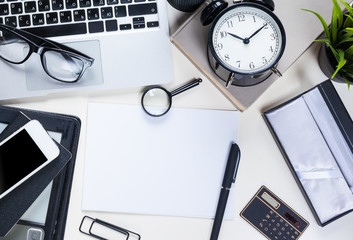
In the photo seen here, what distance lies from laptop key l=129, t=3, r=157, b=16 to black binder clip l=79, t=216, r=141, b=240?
0.42 m

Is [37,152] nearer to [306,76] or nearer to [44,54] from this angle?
[44,54]

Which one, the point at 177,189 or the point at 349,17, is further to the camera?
the point at 177,189

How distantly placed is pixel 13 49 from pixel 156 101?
11.8 inches

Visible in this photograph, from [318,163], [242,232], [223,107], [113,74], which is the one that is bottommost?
[242,232]

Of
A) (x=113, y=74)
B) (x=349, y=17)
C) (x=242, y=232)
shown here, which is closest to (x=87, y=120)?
(x=113, y=74)

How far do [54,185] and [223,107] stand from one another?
0.37 metres

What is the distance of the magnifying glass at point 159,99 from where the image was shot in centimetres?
79

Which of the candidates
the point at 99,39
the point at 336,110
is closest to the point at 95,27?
the point at 99,39

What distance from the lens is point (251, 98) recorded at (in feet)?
2.43

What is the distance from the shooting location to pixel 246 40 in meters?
0.67

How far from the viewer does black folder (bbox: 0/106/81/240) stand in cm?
73

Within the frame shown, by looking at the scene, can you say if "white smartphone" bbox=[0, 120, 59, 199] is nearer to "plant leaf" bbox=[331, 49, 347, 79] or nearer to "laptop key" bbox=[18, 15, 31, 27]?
"laptop key" bbox=[18, 15, 31, 27]

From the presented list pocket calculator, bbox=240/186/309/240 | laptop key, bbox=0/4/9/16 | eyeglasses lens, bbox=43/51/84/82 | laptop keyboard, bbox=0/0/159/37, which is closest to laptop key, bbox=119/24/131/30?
laptop keyboard, bbox=0/0/159/37

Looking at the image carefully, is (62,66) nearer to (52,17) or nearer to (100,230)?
(52,17)
